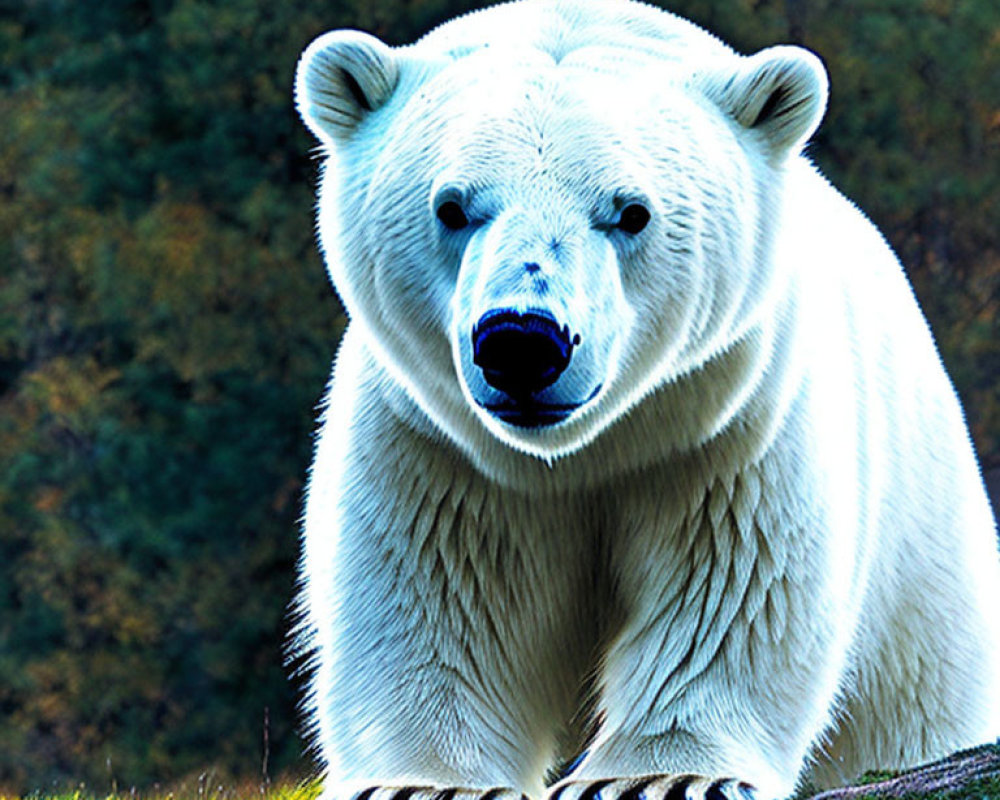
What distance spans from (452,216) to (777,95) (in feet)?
2.25

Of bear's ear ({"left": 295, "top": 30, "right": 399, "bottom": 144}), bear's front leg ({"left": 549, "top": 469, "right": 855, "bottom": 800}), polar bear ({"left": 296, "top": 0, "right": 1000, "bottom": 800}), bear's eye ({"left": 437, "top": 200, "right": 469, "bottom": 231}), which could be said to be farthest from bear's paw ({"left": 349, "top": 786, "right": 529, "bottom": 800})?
bear's ear ({"left": 295, "top": 30, "right": 399, "bottom": 144})

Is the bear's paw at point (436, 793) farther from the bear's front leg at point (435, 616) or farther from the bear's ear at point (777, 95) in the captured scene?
the bear's ear at point (777, 95)

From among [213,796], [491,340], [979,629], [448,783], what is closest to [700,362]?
[491,340]

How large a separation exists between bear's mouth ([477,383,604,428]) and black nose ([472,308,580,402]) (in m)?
0.05

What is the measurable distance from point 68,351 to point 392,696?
35.0 ft

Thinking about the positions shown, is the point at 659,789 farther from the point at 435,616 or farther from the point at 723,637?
the point at 435,616

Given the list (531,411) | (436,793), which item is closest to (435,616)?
(436,793)

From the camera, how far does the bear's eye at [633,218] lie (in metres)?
3.30

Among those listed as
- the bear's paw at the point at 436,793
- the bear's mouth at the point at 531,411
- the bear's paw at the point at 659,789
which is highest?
the bear's mouth at the point at 531,411

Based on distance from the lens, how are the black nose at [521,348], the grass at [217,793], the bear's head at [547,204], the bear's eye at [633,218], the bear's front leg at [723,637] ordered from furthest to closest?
the grass at [217,793] < the bear's front leg at [723,637] < the bear's eye at [633,218] < the bear's head at [547,204] < the black nose at [521,348]

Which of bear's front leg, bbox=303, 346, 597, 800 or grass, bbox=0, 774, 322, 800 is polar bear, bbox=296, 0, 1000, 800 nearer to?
bear's front leg, bbox=303, 346, 597, 800

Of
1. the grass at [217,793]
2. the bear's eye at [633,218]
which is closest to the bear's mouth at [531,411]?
the bear's eye at [633,218]

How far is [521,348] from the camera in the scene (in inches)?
118

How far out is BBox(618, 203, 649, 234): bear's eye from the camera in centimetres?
330
